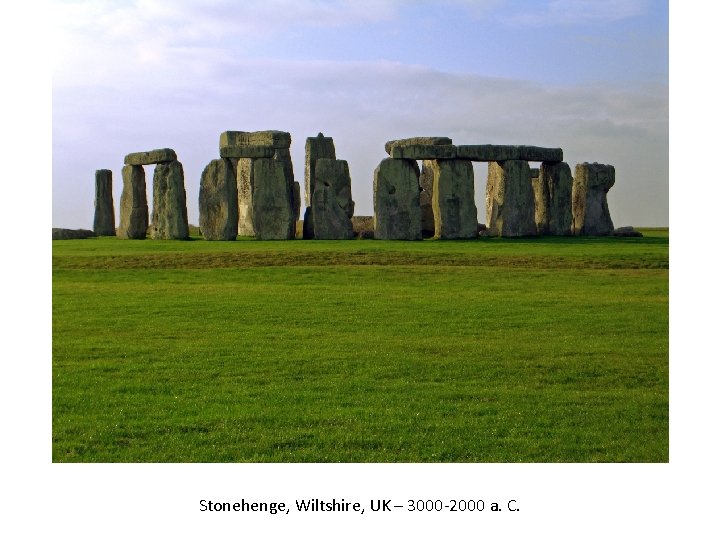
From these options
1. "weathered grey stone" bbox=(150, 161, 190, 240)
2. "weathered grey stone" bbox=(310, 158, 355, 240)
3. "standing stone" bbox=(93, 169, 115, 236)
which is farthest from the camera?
"standing stone" bbox=(93, 169, 115, 236)

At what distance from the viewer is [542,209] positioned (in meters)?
29.9

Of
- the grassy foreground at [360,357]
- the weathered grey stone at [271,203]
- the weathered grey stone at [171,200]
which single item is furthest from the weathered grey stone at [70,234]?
the grassy foreground at [360,357]

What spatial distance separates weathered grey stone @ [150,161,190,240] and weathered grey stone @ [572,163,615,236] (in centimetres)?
1107

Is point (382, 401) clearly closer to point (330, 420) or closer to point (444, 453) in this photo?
point (330, 420)

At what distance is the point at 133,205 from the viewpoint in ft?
95.3

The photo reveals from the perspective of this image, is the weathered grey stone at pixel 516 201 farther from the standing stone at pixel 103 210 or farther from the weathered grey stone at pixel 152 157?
the standing stone at pixel 103 210

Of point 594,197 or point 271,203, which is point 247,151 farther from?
point 594,197

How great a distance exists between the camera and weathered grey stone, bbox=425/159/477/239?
1056 inches

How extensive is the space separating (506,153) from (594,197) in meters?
3.39

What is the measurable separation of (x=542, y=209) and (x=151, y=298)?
596 inches

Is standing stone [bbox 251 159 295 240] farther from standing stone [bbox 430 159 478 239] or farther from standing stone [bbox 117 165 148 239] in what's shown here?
standing stone [bbox 117 165 148 239]

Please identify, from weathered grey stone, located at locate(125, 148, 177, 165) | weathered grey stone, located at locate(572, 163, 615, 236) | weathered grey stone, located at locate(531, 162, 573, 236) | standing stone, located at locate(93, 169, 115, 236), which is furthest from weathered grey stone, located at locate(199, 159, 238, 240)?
weathered grey stone, located at locate(572, 163, 615, 236)

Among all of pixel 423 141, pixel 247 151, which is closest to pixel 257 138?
pixel 247 151
